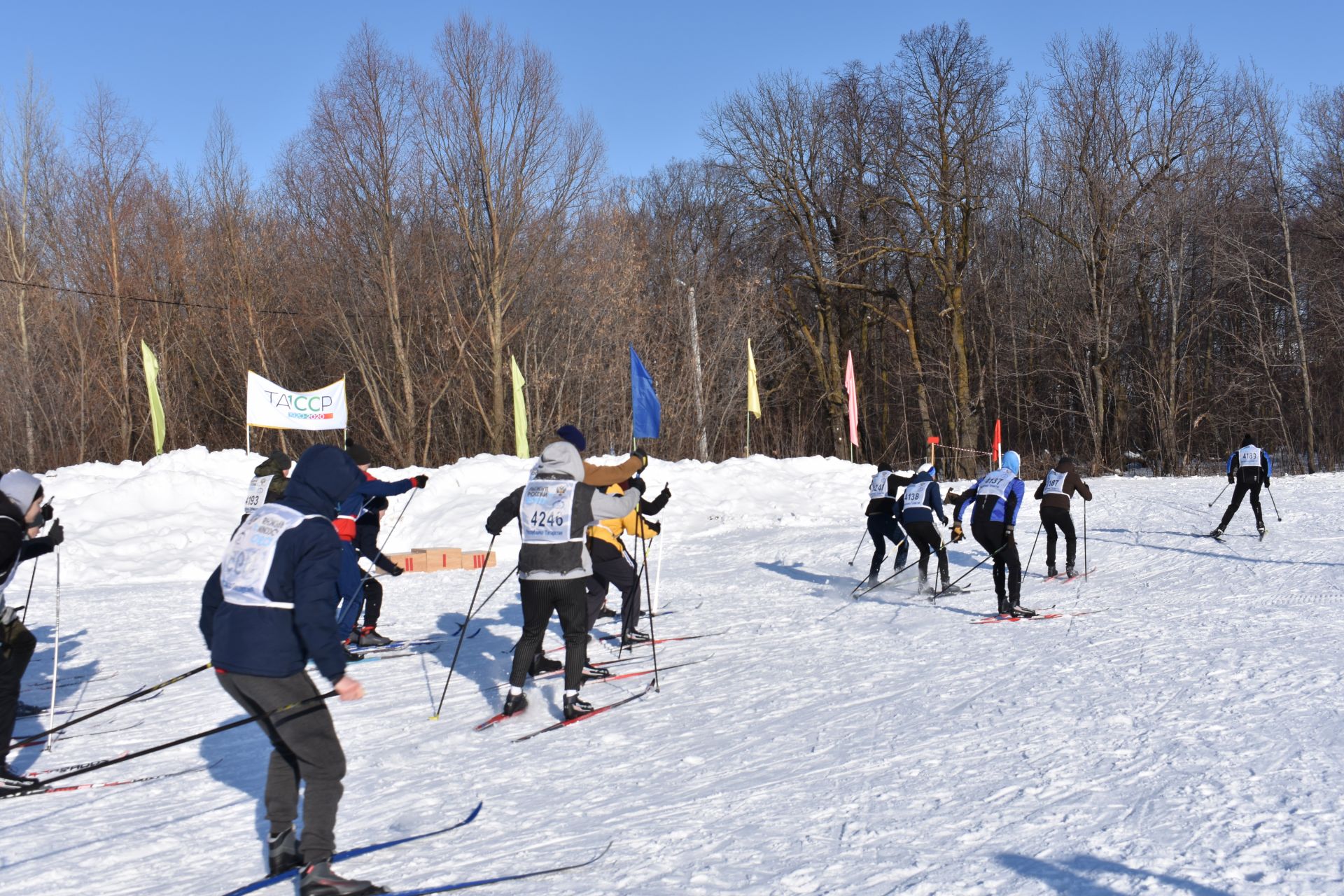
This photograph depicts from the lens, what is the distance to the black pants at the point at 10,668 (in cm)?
583

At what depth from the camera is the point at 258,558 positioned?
425 centimetres

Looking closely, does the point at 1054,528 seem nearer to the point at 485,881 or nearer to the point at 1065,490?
the point at 1065,490

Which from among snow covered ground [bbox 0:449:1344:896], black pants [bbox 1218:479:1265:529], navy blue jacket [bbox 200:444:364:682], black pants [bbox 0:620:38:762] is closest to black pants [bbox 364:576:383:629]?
snow covered ground [bbox 0:449:1344:896]

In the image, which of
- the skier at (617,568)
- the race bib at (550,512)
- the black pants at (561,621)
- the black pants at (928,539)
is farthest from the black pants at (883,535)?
the race bib at (550,512)

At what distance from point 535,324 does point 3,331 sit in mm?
17460

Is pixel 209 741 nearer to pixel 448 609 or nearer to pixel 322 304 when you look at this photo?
pixel 448 609

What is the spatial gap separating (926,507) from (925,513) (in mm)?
77

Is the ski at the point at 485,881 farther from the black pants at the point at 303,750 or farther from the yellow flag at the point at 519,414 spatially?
the yellow flag at the point at 519,414

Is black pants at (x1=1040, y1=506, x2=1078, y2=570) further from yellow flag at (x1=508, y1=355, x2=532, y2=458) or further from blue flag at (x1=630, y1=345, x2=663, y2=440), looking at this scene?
yellow flag at (x1=508, y1=355, x2=532, y2=458)

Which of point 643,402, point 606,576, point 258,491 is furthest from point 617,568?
point 643,402

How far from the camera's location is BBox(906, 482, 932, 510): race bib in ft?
40.1

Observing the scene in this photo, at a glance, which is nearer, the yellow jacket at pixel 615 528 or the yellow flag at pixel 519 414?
the yellow jacket at pixel 615 528

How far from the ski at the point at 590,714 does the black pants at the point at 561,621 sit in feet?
0.76

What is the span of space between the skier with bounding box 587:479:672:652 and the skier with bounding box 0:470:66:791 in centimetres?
403
